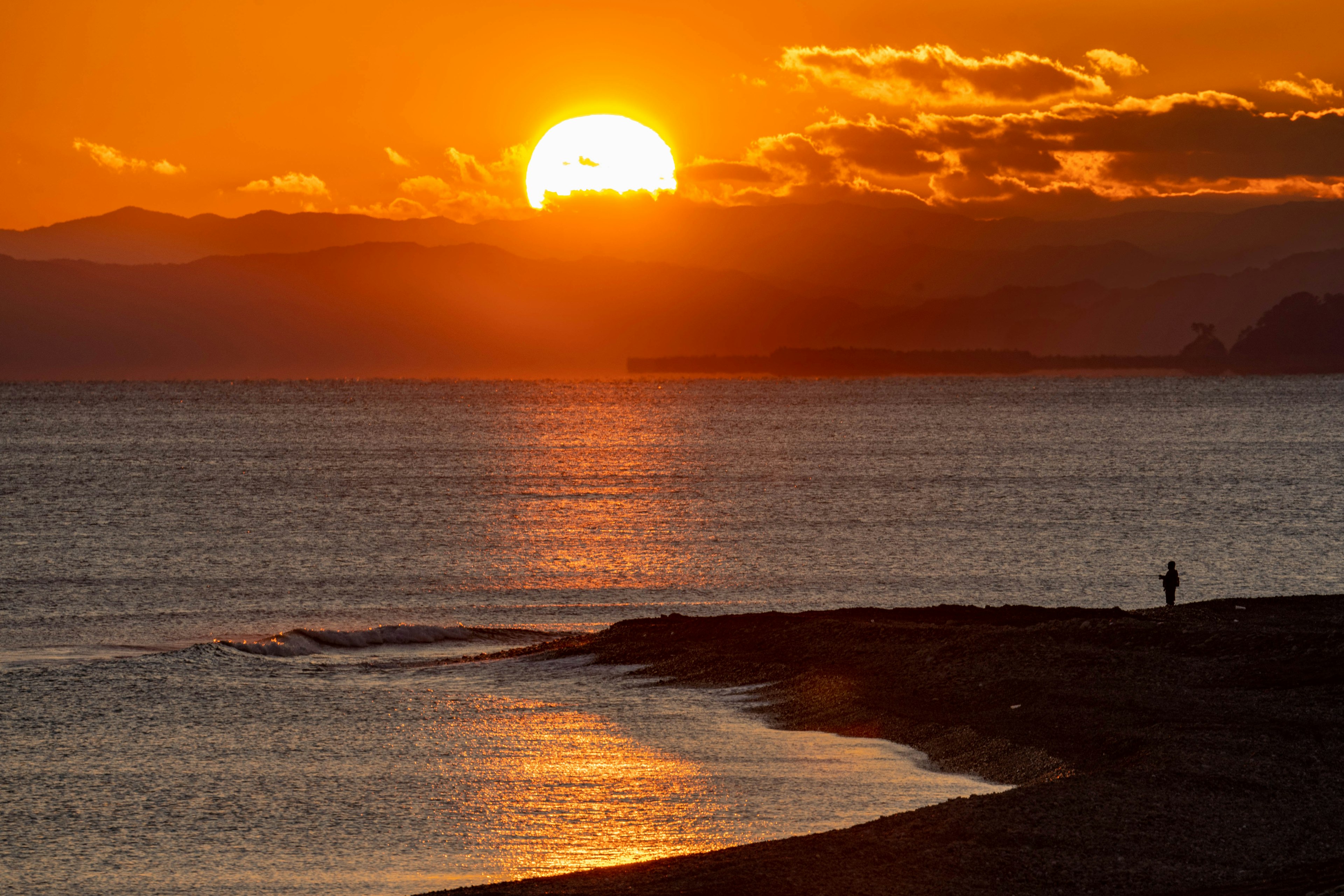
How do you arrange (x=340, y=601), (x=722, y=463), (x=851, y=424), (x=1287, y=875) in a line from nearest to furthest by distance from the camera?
(x=1287, y=875) → (x=340, y=601) → (x=722, y=463) → (x=851, y=424)

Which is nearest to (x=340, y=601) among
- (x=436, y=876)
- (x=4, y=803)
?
(x=4, y=803)

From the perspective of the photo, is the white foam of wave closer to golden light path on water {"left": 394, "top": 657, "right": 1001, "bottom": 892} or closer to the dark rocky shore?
the dark rocky shore

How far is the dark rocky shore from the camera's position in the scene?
45.8 feet

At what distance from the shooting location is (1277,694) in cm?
2212

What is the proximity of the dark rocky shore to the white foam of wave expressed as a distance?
14.4ft

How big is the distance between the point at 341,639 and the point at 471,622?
6.13 m

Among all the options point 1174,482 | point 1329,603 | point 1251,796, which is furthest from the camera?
point 1174,482

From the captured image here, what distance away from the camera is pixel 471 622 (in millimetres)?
39125

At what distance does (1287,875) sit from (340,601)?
115ft

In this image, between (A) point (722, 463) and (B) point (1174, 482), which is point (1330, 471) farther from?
(A) point (722, 463)

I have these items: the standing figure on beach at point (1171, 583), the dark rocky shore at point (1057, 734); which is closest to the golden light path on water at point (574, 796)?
the dark rocky shore at point (1057, 734)

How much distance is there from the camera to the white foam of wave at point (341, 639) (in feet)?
105

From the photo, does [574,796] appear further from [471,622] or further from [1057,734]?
[471,622]

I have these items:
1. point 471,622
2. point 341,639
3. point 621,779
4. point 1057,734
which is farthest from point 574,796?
point 471,622
